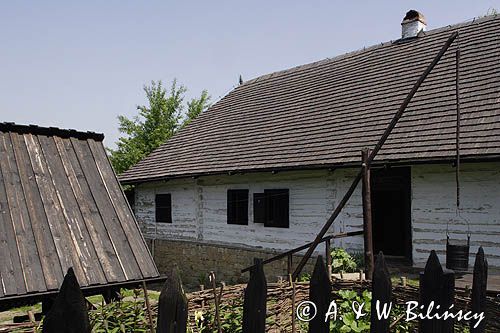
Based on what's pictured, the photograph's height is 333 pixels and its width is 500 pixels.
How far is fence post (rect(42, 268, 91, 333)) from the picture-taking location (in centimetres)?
130

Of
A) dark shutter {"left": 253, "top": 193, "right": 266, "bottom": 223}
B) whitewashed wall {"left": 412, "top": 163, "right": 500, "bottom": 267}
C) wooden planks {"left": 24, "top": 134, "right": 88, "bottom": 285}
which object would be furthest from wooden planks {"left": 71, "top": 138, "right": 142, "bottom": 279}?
dark shutter {"left": 253, "top": 193, "right": 266, "bottom": 223}

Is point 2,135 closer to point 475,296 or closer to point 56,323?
point 56,323

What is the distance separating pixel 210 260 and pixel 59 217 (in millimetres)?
9757

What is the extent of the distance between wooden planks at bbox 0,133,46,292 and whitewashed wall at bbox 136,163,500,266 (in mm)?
7649

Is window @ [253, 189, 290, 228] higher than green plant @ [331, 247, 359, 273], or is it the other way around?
window @ [253, 189, 290, 228]

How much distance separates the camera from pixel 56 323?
4.25 ft

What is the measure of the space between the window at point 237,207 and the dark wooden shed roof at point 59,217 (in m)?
7.59

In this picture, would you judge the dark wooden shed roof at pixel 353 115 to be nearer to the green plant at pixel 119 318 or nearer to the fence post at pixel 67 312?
the green plant at pixel 119 318

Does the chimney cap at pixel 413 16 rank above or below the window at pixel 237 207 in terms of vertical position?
above

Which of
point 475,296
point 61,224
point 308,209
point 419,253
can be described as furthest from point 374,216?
point 475,296

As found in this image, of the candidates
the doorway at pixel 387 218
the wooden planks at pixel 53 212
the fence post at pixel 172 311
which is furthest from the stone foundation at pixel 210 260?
the fence post at pixel 172 311

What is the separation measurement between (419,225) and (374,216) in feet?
11.3

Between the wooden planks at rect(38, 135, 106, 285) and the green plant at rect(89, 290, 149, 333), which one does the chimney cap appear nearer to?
the wooden planks at rect(38, 135, 106, 285)

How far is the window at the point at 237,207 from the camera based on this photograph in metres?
13.4
